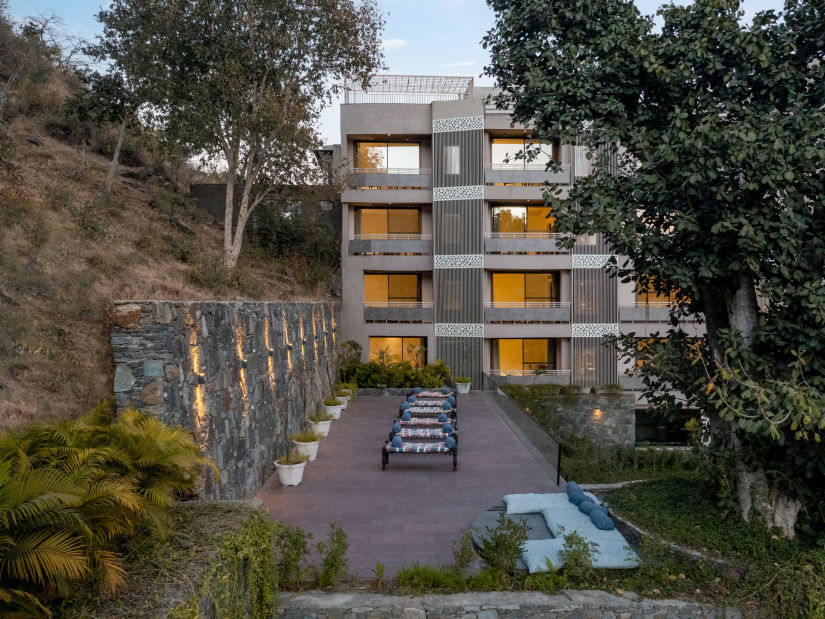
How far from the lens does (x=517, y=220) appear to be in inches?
1005

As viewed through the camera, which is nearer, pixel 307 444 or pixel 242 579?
pixel 242 579

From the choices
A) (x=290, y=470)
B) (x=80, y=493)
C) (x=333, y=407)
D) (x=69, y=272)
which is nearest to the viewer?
(x=80, y=493)

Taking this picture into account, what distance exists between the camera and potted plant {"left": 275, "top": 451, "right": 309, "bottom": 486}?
10758 mm

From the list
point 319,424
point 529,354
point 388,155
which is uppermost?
point 388,155

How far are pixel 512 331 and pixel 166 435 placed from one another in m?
20.3

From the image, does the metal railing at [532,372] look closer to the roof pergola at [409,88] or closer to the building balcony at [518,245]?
the building balcony at [518,245]

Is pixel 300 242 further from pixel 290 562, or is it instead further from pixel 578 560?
pixel 578 560

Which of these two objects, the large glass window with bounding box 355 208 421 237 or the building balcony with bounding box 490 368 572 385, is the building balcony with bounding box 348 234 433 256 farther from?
the building balcony with bounding box 490 368 572 385

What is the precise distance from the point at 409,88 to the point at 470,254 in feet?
26.3

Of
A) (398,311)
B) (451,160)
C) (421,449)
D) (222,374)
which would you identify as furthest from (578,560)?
(451,160)

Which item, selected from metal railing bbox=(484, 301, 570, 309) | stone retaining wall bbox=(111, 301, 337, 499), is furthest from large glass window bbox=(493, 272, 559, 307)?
stone retaining wall bbox=(111, 301, 337, 499)

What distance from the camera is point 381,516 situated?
30.2 ft

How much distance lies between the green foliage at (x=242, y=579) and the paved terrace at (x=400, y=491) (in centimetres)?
156

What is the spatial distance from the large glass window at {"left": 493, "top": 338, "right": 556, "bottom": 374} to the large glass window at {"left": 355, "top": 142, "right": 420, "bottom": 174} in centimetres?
927
